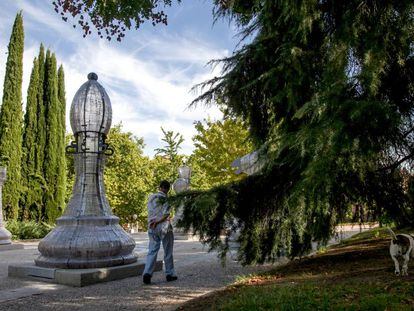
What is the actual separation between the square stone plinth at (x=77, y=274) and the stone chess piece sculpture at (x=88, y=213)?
17 centimetres

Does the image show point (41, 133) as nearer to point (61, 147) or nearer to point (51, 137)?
point (51, 137)

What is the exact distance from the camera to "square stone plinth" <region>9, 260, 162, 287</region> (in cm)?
555

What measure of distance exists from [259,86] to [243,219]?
6.41 feet

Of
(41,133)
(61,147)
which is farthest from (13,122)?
(61,147)

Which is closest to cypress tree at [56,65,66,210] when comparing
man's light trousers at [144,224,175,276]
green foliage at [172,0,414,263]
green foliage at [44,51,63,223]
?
green foliage at [44,51,63,223]

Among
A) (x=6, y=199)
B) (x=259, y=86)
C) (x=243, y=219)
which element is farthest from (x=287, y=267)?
(x=6, y=199)

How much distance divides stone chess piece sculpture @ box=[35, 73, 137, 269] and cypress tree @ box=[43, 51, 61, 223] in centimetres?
1498

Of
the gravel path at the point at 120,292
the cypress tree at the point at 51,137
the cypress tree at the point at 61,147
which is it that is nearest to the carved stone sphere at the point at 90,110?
the gravel path at the point at 120,292

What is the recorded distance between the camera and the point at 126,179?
3009 cm

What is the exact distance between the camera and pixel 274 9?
17.2ft

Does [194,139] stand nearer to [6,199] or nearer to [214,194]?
[6,199]

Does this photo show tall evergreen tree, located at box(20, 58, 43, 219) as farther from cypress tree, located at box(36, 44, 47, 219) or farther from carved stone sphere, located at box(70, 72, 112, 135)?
carved stone sphere, located at box(70, 72, 112, 135)

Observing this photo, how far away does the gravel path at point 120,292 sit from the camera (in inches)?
172

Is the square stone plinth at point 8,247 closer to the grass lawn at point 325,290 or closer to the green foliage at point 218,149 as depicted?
the grass lawn at point 325,290
